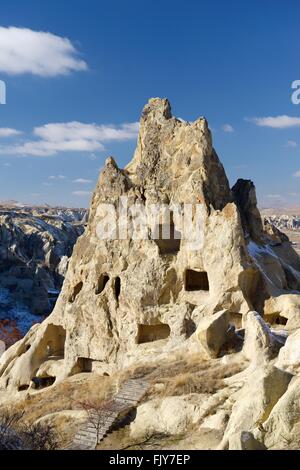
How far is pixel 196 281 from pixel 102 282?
3.56m

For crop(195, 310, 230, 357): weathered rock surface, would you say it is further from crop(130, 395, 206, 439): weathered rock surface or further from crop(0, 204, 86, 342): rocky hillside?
crop(0, 204, 86, 342): rocky hillside

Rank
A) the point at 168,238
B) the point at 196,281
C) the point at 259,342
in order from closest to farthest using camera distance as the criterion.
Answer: the point at 259,342
the point at 168,238
the point at 196,281

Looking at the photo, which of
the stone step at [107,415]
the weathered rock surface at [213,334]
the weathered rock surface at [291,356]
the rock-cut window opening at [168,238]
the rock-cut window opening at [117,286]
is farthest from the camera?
the rock-cut window opening at [117,286]

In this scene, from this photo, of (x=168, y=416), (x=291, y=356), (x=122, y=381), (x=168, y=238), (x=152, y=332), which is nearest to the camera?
(x=291, y=356)

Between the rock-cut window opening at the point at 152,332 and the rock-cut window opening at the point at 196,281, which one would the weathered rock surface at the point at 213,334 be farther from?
the rock-cut window opening at the point at 196,281

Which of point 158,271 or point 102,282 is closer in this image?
point 158,271

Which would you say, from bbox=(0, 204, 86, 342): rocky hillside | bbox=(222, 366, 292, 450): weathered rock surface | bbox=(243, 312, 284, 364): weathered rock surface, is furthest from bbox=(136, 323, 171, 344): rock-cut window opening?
bbox=(0, 204, 86, 342): rocky hillside

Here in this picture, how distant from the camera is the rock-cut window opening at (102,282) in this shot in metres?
17.4

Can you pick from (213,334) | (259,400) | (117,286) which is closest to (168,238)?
(117,286)

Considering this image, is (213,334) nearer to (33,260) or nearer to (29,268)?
(29,268)

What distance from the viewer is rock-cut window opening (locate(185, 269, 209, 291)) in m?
16.6

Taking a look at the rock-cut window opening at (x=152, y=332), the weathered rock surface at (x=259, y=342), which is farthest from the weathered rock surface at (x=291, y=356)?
the rock-cut window opening at (x=152, y=332)

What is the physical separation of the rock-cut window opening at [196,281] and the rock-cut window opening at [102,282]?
10.3 feet

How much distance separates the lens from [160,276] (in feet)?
52.3
